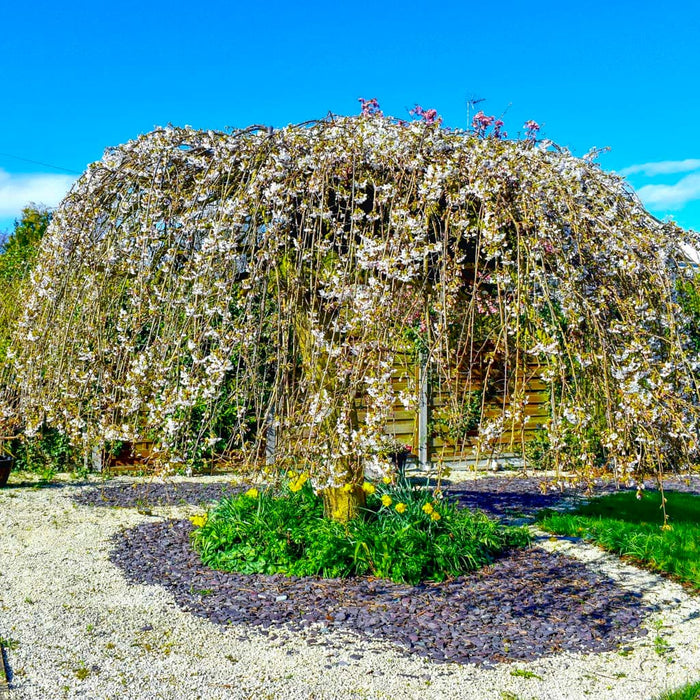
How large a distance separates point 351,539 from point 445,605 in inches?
30.6

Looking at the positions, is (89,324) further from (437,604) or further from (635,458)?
(635,458)

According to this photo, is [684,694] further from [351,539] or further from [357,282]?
[357,282]

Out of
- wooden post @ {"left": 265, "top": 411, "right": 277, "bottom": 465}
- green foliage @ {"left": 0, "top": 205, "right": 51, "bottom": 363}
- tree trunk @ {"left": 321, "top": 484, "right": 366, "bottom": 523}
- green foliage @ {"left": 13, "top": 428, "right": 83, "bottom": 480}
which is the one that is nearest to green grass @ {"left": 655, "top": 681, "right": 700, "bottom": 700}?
wooden post @ {"left": 265, "top": 411, "right": 277, "bottom": 465}

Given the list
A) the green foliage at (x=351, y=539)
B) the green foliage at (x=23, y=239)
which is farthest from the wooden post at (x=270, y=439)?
the green foliage at (x=23, y=239)

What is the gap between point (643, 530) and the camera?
5340mm

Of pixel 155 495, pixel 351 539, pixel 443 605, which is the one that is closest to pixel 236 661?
pixel 443 605

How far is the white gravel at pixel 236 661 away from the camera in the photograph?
119 inches

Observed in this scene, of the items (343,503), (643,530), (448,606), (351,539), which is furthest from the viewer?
(643,530)

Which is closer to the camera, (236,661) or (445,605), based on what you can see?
(236,661)

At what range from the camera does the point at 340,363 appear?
10.5ft

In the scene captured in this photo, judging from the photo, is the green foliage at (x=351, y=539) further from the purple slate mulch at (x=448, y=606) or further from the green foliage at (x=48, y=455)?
the green foliage at (x=48, y=455)

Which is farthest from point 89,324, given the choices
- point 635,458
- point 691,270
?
point 691,270

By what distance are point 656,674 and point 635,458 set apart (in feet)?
3.15

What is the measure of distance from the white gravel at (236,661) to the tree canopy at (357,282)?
0.85 m
